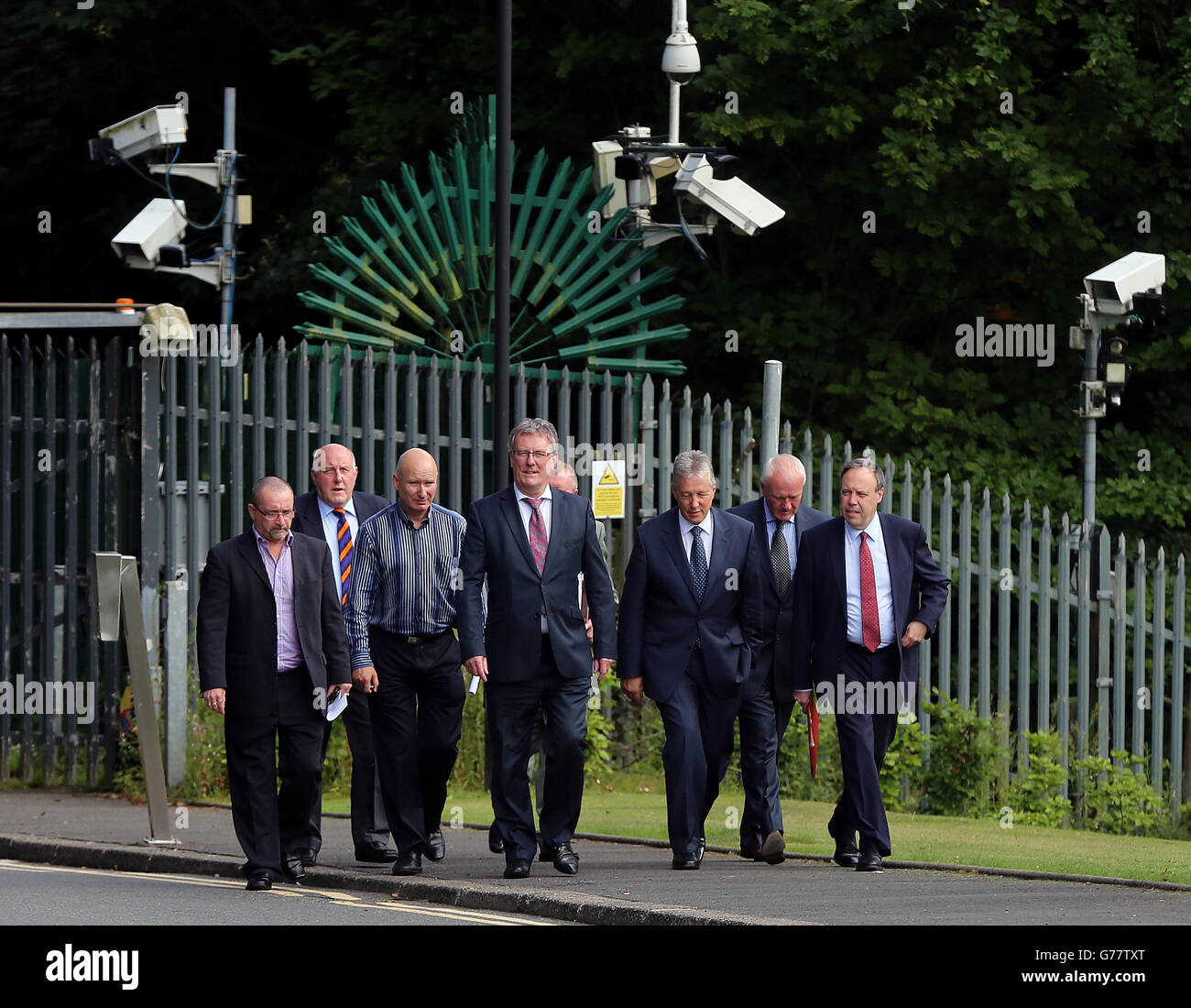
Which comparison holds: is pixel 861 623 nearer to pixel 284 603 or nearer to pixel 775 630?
pixel 775 630

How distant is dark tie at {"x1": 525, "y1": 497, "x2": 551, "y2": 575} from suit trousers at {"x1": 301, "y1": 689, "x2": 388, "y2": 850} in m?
1.10

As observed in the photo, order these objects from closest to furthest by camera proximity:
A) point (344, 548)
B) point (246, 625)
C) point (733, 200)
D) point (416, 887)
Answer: point (416, 887) → point (246, 625) → point (344, 548) → point (733, 200)

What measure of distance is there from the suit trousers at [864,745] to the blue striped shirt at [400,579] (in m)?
1.86

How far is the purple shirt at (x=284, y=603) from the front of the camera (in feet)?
34.0

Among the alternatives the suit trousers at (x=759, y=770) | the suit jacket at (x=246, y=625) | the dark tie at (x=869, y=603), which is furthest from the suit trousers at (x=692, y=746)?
the suit jacket at (x=246, y=625)

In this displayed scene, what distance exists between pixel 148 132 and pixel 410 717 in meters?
8.82

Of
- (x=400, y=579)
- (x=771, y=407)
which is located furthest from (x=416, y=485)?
(x=771, y=407)

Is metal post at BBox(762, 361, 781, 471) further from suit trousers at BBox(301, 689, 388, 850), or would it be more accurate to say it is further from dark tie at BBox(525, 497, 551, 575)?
suit trousers at BBox(301, 689, 388, 850)

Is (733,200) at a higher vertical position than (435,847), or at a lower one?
higher

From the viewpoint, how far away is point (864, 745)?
10.6m

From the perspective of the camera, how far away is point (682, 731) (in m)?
10.7

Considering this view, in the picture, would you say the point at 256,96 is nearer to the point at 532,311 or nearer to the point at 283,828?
the point at 532,311

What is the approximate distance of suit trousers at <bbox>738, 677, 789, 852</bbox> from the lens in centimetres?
1084

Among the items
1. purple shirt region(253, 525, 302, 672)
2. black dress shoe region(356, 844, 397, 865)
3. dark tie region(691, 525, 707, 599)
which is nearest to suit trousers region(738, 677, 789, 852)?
dark tie region(691, 525, 707, 599)
